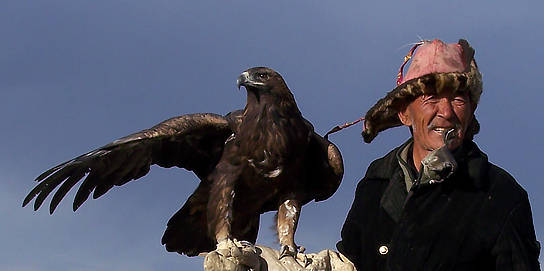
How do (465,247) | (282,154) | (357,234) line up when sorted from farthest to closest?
(282,154), (357,234), (465,247)

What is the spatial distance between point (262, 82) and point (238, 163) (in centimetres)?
58

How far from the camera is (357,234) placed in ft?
21.7

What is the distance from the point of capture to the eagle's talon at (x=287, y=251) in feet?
22.2

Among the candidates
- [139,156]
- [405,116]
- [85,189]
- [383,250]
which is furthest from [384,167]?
[85,189]

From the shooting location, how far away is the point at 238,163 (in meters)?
7.53

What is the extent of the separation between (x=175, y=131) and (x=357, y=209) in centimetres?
159

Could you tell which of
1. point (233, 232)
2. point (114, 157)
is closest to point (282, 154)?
point (233, 232)

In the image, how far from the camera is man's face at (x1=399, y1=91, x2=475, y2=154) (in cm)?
623

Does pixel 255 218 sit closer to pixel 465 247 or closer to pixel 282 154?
pixel 282 154

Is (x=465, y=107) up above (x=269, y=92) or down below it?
below

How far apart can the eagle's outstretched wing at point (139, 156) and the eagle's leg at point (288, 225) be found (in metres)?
0.67

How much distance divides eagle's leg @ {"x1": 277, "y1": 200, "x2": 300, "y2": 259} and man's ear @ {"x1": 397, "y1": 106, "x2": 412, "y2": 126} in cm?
108

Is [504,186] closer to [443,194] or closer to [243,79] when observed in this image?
[443,194]

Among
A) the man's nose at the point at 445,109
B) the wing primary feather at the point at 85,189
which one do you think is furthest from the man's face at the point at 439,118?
the wing primary feather at the point at 85,189
